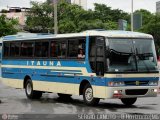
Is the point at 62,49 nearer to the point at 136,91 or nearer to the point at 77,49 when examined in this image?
the point at 77,49

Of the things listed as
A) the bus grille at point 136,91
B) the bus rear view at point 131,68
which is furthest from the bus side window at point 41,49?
the bus grille at point 136,91

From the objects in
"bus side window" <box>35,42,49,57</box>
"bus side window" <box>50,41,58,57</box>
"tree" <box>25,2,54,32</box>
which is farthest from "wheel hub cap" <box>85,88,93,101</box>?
"tree" <box>25,2,54,32</box>

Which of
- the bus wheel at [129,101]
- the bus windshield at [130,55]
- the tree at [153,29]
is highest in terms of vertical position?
the tree at [153,29]

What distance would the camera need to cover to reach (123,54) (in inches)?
722

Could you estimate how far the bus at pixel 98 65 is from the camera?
18.2 metres

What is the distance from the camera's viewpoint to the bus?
18.2m

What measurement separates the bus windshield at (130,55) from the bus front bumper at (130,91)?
58cm

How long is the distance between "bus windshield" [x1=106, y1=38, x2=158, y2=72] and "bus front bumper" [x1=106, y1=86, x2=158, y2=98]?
577mm

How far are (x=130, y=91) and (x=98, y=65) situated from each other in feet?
4.43

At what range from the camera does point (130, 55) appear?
60.5 ft

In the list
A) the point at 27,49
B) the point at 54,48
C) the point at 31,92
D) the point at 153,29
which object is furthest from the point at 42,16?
the point at 54,48

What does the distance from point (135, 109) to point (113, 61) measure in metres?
1.72

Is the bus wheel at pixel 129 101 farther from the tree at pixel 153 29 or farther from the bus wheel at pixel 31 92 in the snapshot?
the tree at pixel 153 29

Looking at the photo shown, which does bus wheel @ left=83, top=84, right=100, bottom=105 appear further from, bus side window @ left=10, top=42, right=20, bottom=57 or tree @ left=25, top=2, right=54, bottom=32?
tree @ left=25, top=2, right=54, bottom=32
